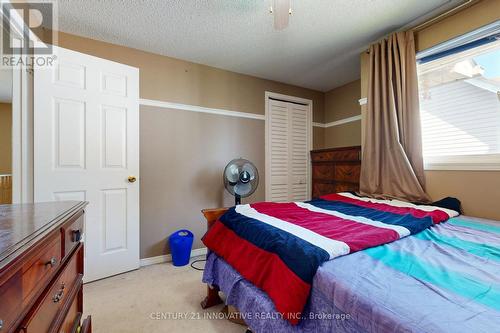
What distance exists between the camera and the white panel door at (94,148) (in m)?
1.81

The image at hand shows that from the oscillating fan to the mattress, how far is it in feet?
4.07

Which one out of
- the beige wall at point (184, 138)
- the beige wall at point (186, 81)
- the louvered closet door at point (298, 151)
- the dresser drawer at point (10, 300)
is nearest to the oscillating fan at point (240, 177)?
the beige wall at point (184, 138)

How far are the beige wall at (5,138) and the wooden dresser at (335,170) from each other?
3.05 meters

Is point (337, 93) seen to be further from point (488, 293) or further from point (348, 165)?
point (488, 293)

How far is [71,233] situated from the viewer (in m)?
0.91

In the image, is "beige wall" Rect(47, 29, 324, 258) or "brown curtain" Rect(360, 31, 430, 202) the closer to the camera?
"brown curtain" Rect(360, 31, 430, 202)

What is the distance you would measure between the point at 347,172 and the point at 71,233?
2586 millimetres

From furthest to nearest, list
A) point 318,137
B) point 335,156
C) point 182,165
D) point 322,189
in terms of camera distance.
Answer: point 318,137 < point 322,189 < point 335,156 < point 182,165

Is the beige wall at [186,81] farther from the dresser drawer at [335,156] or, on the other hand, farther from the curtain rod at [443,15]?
the curtain rod at [443,15]

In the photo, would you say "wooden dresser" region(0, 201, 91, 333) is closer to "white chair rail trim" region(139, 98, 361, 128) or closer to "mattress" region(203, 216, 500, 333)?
"mattress" region(203, 216, 500, 333)

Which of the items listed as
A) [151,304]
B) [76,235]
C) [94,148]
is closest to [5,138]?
[94,148]

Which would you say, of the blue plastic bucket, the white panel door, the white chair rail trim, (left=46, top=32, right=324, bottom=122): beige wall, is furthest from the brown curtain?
the white panel door

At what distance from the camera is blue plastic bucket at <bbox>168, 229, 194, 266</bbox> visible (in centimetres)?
230

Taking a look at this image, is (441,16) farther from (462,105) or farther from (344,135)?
(344,135)
